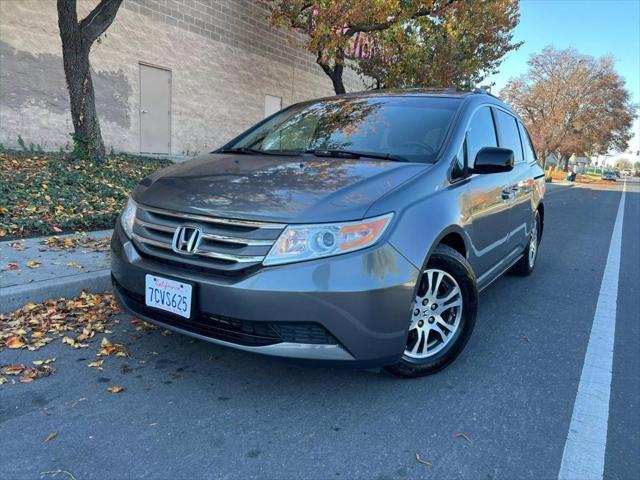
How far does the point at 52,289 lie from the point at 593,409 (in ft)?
12.4

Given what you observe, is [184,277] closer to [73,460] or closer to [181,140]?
[73,460]

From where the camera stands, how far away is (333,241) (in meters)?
2.44

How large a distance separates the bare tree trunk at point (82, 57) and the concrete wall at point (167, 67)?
2858 millimetres

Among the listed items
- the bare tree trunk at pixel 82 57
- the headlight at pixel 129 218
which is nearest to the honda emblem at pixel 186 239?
the headlight at pixel 129 218

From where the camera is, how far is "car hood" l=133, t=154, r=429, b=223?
252cm

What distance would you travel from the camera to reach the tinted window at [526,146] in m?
5.32

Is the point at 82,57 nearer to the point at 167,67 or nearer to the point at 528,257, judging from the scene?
the point at 167,67

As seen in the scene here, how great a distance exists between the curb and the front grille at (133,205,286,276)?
1504 millimetres

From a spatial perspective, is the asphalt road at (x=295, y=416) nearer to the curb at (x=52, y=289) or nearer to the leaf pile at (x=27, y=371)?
the leaf pile at (x=27, y=371)

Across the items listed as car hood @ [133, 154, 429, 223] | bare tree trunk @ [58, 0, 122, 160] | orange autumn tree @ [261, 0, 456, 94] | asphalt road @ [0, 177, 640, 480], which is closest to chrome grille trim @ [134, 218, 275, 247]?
car hood @ [133, 154, 429, 223]

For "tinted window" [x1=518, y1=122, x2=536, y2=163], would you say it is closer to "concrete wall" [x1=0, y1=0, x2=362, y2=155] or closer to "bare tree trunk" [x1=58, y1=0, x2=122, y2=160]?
"bare tree trunk" [x1=58, y1=0, x2=122, y2=160]

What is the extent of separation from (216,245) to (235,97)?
1411cm

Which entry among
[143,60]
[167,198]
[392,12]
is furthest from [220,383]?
[143,60]

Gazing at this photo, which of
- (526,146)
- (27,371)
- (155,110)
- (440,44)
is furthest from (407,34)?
(27,371)
